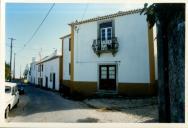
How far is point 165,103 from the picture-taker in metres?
5.33

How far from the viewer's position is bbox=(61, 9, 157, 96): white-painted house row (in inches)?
562

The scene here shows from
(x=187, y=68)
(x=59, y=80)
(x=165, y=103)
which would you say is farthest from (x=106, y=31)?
(x=187, y=68)

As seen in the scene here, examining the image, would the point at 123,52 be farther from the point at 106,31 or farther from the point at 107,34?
the point at 106,31

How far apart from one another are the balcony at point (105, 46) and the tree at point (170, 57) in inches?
390

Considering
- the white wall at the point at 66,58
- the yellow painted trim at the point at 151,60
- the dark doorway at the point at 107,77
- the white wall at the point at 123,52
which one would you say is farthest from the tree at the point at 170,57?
the white wall at the point at 66,58

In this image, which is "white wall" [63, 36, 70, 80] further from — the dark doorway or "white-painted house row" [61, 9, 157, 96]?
the dark doorway

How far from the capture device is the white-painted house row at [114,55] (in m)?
14.3

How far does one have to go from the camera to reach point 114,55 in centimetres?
1559

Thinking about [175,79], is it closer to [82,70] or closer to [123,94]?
[123,94]

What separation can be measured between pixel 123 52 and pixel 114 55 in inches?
26.6

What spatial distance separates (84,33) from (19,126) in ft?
44.1

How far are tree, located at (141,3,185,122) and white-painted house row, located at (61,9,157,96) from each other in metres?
8.85

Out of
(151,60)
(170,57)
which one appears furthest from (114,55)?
(170,57)

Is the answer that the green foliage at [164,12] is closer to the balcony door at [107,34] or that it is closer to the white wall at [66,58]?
the balcony door at [107,34]
